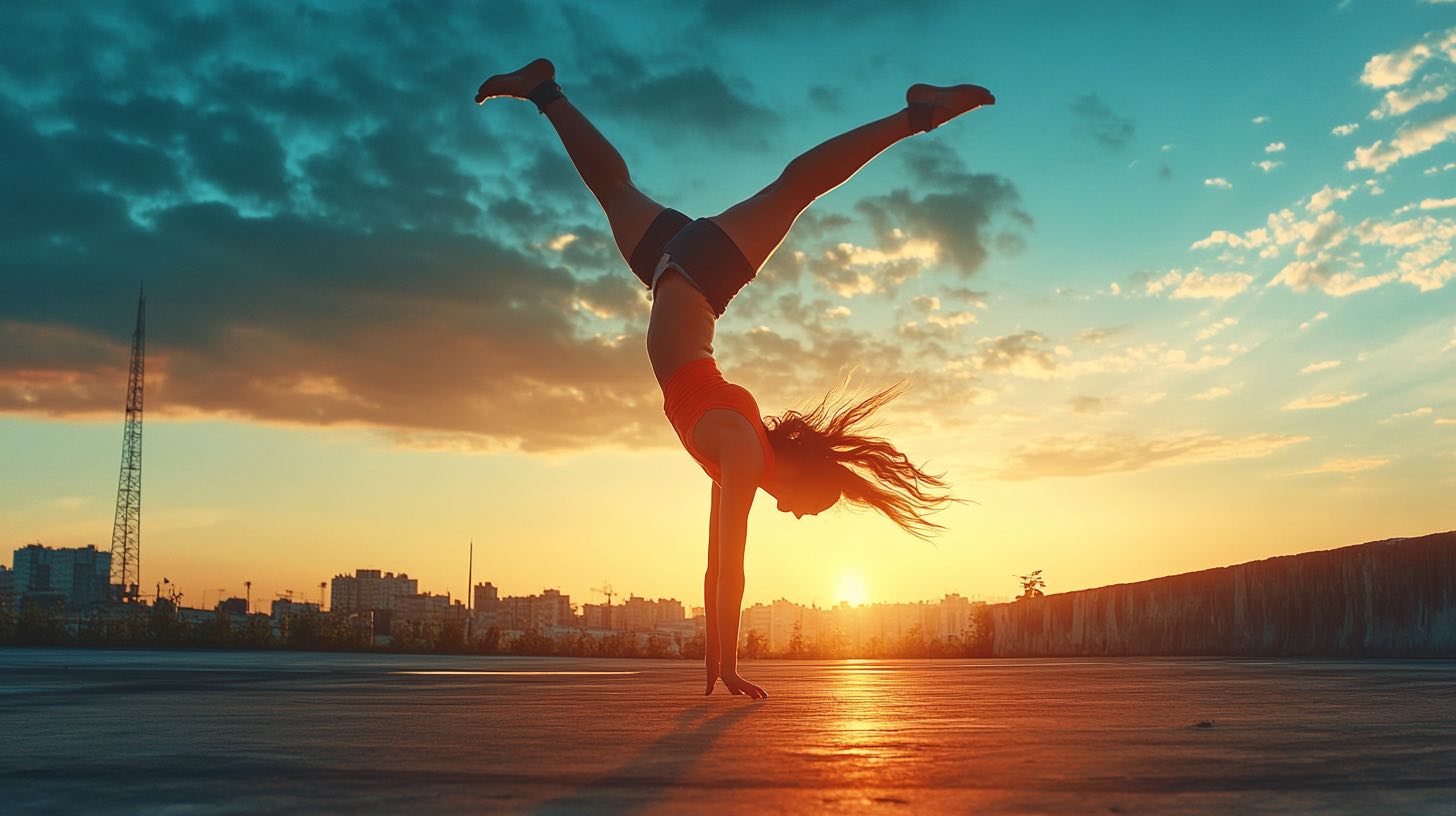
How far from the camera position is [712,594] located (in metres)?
4.34

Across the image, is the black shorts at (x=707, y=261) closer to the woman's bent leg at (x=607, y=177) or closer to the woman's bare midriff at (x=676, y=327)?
the woman's bare midriff at (x=676, y=327)

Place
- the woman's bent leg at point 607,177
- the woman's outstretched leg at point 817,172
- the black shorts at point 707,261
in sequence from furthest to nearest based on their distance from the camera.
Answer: the woman's bent leg at point 607,177 < the woman's outstretched leg at point 817,172 < the black shorts at point 707,261

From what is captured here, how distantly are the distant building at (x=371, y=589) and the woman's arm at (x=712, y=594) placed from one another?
434ft

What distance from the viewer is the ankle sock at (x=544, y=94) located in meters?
5.31

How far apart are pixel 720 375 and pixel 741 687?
125cm

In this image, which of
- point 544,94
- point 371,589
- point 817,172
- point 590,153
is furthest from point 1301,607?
point 371,589

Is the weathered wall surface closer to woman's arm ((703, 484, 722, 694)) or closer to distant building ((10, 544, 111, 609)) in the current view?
woman's arm ((703, 484, 722, 694))

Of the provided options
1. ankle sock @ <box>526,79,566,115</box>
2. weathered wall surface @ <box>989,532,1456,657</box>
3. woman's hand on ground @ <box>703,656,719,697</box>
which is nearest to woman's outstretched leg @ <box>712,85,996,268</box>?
ankle sock @ <box>526,79,566,115</box>

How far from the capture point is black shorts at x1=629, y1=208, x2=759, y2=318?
4.47 meters

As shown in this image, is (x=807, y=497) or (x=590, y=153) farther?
(x=590, y=153)

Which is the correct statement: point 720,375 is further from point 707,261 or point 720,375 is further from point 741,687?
point 741,687

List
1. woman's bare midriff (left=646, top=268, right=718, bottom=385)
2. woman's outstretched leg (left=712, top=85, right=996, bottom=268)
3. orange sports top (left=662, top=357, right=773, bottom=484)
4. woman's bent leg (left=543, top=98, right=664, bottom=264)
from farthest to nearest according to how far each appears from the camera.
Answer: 1. woman's bent leg (left=543, top=98, right=664, bottom=264)
2. woman's outstretched leg (left=712, top=85, right=996, bottom=268)
3. woman's bare midriff (left=646, top=268, right=718, bottom=385)
4. orange sports top (left=662, top=357, right=773, bottom=484)

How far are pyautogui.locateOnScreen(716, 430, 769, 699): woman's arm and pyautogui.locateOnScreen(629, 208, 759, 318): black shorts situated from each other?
0.85 meters

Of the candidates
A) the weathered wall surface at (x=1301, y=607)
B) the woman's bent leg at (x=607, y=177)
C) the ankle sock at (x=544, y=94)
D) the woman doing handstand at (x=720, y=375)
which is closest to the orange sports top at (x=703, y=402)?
the woman doing handstand at (x=720, y=375)
